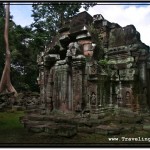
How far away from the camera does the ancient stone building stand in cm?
935

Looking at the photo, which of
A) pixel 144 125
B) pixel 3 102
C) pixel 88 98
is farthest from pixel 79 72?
pixel 3 102

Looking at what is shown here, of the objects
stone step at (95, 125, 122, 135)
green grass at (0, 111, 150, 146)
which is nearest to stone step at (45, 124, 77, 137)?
green grass at (0, 111, 150, 146)

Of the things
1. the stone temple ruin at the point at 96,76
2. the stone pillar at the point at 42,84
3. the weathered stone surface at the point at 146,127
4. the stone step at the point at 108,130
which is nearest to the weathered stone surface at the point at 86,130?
the stone step at the point at 108,130

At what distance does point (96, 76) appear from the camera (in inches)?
363

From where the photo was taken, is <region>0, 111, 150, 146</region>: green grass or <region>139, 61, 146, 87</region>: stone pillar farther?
<region>139, 61, 146, 87</region>: stone pillar

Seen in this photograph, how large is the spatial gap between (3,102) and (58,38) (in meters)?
4.70

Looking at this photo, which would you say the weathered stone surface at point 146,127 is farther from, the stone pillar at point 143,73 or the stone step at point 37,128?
the stone step at point 37,128

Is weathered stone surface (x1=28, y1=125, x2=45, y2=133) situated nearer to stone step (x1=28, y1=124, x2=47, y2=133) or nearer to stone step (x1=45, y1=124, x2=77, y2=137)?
stone step (x1=28, y1=124, x2=47, y2=133)

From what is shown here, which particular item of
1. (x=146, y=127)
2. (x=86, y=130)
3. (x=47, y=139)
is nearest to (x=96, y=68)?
(x=86, y=130)

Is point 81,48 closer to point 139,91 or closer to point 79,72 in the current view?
point 79,72

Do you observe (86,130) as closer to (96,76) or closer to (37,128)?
(37,128)

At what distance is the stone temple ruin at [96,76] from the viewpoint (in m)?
9.15

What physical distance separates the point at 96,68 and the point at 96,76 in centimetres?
28

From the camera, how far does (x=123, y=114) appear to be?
8.91 m
